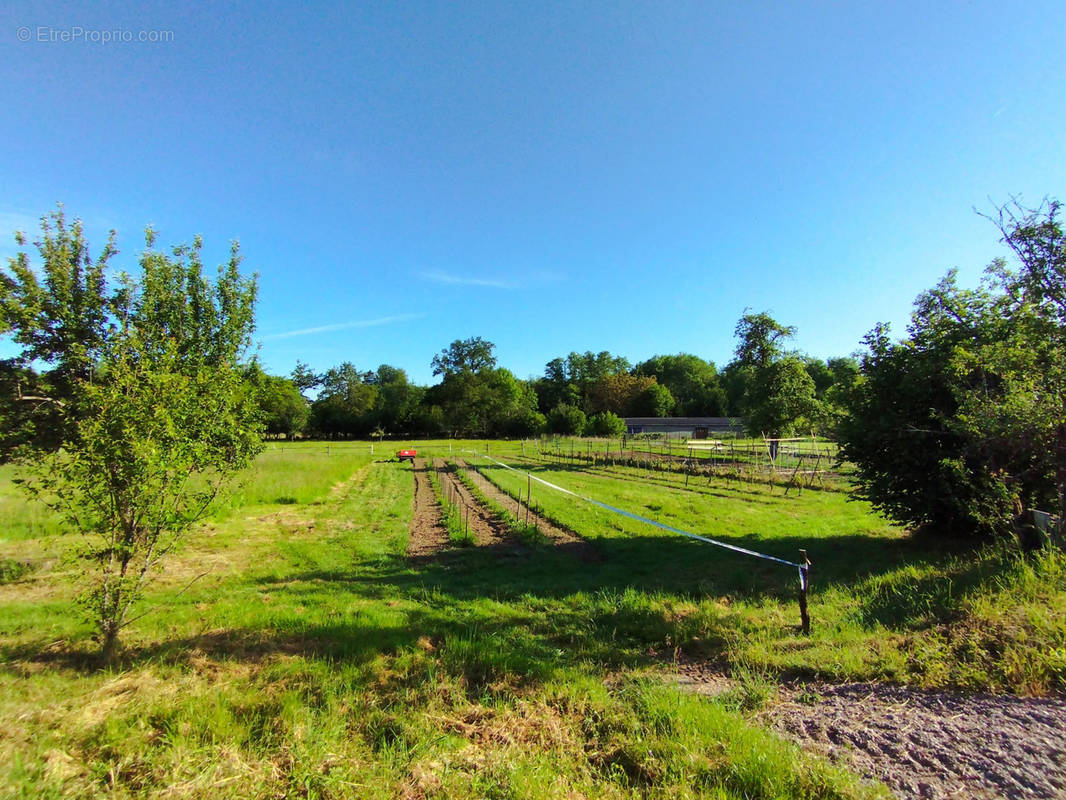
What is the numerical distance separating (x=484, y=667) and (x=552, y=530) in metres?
9.83

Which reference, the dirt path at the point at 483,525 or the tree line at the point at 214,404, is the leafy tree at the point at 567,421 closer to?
the dirt path at the point at 483,525

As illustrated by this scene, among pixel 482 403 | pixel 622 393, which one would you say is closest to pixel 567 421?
pixel 482 403

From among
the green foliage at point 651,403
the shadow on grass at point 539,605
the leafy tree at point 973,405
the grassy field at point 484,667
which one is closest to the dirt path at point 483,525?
the shadow on grass at point 539,605

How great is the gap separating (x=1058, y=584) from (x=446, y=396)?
3590 inches

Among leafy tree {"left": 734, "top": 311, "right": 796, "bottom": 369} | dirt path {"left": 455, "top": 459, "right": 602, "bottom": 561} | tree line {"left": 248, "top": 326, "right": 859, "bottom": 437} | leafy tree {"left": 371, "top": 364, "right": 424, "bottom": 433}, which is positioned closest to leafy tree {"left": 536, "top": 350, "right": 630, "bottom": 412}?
tree line {"left": 248, "top": 326, "right": 859, "bottom": 437}

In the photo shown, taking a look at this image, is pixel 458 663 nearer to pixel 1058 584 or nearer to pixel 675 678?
pixel 675 678

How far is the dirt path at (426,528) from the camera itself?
12719 millimetres

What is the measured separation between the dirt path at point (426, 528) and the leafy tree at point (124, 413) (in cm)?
598

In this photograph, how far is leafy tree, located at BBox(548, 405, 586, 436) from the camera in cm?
6744

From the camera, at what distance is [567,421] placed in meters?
70.4

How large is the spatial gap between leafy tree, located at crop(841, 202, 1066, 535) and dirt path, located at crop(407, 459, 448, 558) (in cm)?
1163

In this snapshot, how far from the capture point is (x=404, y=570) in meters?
10.5

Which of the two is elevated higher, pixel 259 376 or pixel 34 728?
pixel 259 376

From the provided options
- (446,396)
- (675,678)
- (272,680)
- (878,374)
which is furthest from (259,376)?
(446,396)
